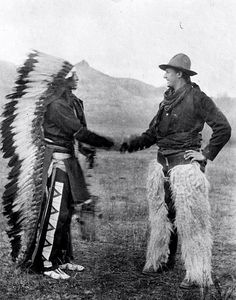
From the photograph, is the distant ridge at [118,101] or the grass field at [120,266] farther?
the distant ridge at [118,101]

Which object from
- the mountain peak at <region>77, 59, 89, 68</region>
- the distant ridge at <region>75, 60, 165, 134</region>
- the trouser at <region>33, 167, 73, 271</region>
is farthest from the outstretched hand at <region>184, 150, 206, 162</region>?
the distant ridge at <region>75, 60, 165, 134</region>

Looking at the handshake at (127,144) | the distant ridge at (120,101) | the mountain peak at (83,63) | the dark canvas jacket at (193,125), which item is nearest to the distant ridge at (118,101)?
the distant ridge at (120,101)

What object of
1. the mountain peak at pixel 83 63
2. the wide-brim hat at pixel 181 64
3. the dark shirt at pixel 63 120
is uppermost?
the mountain peak at pixel 83 63

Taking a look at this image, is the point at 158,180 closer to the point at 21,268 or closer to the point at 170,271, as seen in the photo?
the point at 170,271

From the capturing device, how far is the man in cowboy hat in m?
4.12

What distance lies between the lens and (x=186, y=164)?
13.8ft

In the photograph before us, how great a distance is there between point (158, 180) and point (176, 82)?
981 millimetres

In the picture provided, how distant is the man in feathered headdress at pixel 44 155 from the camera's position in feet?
13.6

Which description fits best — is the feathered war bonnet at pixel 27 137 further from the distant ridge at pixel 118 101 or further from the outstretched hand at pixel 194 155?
the distant ridge at pixel 118 101

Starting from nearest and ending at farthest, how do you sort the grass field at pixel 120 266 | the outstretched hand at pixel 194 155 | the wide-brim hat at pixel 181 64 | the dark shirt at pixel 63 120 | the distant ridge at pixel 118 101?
the grass field at pixel 120 266, the dark shirt at pixel 63 120, the outstretched hand at pixel 194 155, the wide-brim hat at pixel 181 64, the distant ridge at pixel 118 101

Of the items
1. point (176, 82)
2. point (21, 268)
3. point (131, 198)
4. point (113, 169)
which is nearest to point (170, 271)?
point (21, 268)

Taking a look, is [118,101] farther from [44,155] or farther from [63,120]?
[63,120]

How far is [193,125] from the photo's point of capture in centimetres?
428

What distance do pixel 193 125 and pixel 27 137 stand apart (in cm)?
159
